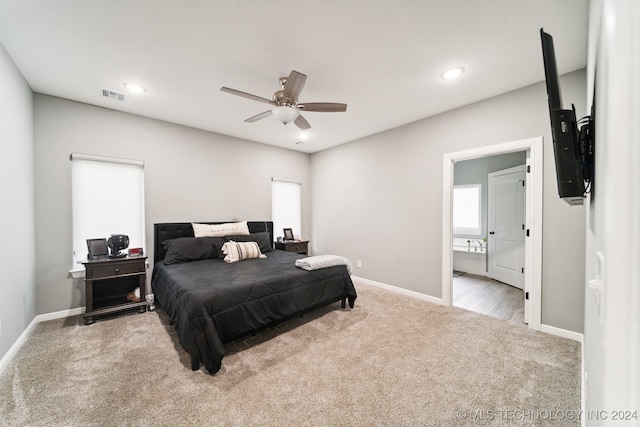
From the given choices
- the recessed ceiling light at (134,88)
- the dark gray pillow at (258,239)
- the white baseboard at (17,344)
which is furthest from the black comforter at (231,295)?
the recessed ceiling light at (134,88)

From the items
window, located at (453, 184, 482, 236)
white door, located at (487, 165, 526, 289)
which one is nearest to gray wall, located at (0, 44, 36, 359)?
white door, located at (487, 165, 526, 289)

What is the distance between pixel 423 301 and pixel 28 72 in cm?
534

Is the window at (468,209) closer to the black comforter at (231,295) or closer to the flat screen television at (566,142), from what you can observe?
the black comforter at (231,295)

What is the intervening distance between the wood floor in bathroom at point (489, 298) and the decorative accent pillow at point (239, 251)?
2.98 metres

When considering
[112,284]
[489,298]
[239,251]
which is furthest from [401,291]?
[112,284]

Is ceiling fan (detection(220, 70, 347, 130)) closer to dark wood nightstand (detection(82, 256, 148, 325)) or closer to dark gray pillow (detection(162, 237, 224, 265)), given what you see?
dark gray pillow (detection(162, 237, 224, 265))

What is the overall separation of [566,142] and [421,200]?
8.36 ft

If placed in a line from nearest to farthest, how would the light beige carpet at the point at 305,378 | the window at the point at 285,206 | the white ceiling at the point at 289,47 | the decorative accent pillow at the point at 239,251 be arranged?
the light beige carpet at the point at 305,378
the white ceiling at the point at 289,47
the decorative accent pillow at the point at 239,251
the window at the point at 285,206

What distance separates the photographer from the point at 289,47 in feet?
7.12

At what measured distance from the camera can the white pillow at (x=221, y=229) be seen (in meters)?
3.89

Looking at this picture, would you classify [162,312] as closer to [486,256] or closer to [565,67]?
[565,67]

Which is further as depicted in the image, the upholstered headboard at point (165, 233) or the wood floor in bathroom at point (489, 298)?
the upholstered headboard at point (165, 233)

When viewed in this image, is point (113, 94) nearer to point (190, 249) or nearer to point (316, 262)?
point (190, 249)

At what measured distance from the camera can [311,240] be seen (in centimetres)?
577
